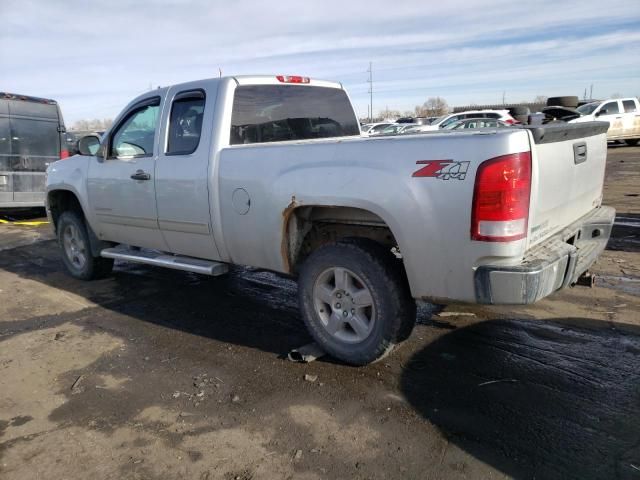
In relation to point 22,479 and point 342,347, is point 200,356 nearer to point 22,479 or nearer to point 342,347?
point 342,347

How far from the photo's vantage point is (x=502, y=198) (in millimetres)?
3010

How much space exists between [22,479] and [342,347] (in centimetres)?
208

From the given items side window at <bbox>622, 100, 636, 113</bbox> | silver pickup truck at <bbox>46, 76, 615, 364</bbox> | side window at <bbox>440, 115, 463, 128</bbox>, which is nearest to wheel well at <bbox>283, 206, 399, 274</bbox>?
silver pickup truck at <bbox>46, 76, 615, 364</bbox>

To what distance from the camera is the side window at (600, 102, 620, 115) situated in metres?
21.6

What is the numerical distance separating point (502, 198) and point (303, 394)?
1.77m

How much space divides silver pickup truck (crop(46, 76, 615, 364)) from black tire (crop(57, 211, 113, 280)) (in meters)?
0.51

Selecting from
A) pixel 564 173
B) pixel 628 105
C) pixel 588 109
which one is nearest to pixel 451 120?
pixel 588 109

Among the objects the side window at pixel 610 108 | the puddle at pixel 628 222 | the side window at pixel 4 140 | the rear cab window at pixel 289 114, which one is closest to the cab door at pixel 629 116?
the side window at pixel 610 108

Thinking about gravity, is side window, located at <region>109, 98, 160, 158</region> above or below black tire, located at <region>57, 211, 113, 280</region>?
above

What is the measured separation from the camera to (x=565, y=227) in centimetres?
384

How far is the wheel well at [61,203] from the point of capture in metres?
6.51

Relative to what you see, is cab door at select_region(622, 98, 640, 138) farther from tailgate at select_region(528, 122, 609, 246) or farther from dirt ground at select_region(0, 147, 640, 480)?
tailgate at select_region(528, 122, 609, 246)

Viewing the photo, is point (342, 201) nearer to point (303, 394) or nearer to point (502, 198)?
point (502, 198)

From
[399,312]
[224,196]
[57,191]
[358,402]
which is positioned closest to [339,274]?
[399,312]
